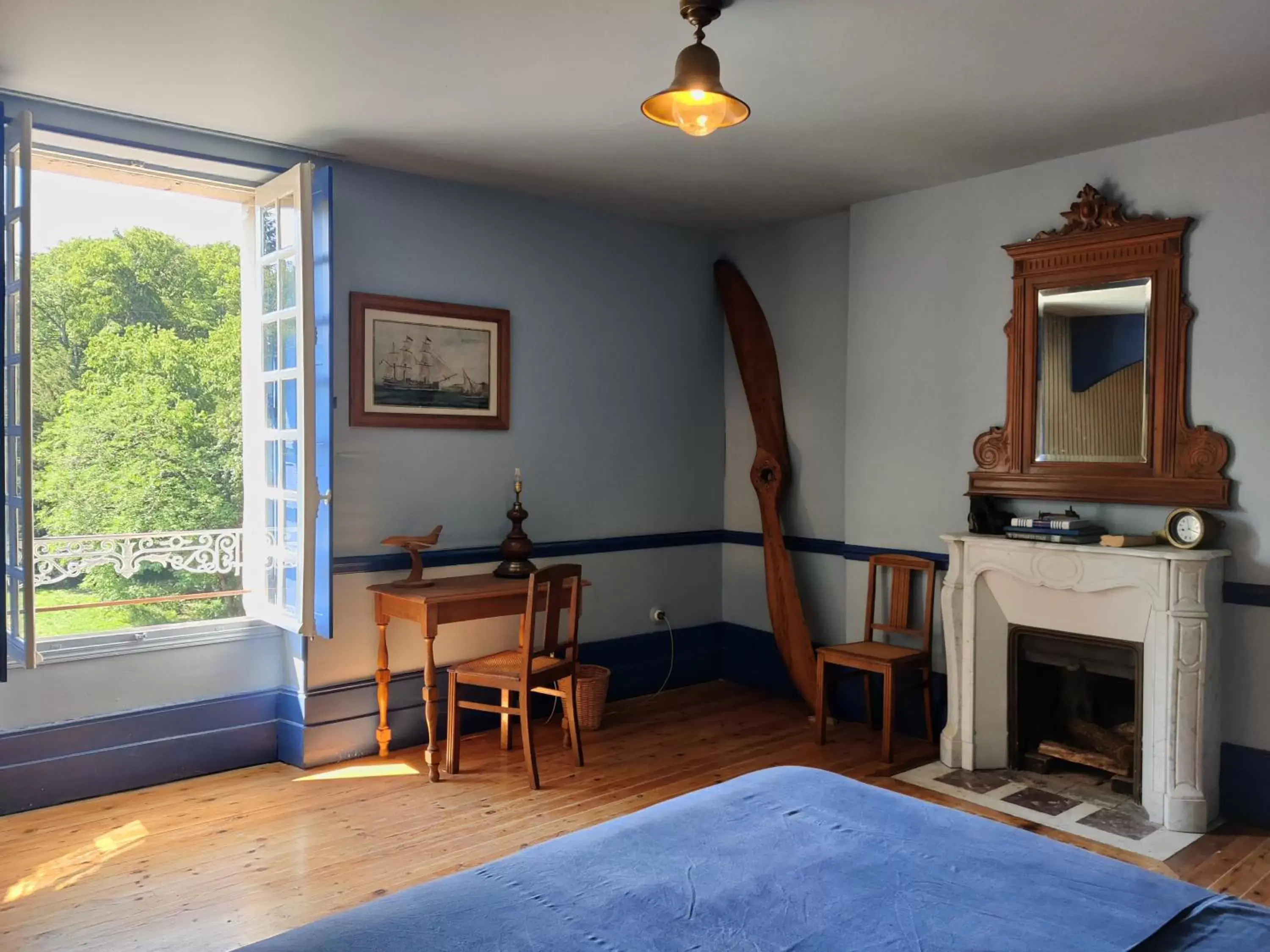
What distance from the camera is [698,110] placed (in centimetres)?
248

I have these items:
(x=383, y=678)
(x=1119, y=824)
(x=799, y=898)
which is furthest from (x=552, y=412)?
(x=799, y=898)

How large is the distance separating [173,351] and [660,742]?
3.43 metres

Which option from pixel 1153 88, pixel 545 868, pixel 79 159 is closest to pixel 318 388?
pixel 79 159

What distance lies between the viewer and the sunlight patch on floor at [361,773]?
157 inches

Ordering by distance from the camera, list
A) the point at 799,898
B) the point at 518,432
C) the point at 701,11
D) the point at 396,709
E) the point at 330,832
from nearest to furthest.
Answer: the point at 799,898, the point at 701,11, the point at 330,832, the point at 396,709, the point at 518,432

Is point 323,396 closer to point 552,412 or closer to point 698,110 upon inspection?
point 552,412

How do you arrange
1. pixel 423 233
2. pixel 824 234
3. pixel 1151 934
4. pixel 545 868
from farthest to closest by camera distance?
pixel 824 234 < pixel 423 233 < pixel 545 868 < pixel 1151 934

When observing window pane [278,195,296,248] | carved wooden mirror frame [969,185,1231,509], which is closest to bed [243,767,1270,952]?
carved wooden mirror frame [969,185,1231,509]

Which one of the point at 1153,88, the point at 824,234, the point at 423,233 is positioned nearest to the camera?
the point at 1153,88

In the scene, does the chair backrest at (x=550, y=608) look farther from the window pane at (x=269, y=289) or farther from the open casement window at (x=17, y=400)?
the open casement window at (x=17, y=400)

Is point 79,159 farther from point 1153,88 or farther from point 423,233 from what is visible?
point 1153,88

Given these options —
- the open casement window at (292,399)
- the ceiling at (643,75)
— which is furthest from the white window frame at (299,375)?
the ceiling at (643,75)

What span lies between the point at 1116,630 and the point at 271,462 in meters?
3.53

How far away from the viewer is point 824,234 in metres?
5.18
